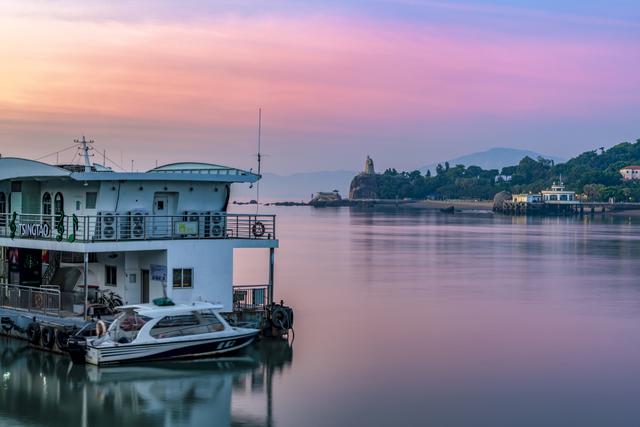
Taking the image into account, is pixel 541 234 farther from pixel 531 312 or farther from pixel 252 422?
pixel 252 422

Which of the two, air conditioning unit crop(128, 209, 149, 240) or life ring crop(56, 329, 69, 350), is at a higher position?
air conditioning unit crop(128, 209, 149, 240)

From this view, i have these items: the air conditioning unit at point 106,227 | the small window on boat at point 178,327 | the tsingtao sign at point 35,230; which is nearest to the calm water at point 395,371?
the small window on boat at point 178,327

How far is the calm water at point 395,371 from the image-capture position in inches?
955

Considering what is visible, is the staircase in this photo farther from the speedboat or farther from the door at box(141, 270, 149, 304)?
the speedboat

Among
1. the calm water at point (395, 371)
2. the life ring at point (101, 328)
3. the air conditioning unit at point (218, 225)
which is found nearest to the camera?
the calm water at point (395, 371)

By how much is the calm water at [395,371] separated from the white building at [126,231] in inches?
126

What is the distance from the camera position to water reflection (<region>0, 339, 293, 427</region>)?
23.5 m

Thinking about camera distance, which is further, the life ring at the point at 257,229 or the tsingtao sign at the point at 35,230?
the life ring at the point at 257,229

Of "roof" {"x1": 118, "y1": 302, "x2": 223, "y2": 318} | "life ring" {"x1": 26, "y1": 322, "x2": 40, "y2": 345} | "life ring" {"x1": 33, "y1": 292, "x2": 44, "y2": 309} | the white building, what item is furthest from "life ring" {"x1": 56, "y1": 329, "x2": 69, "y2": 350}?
the white building

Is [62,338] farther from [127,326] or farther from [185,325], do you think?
[185,325]

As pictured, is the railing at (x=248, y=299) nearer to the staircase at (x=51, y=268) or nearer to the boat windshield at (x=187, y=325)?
the boat windshield at (x=187, y=325)

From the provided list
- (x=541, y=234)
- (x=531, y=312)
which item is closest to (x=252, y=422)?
(x=531, y=312)

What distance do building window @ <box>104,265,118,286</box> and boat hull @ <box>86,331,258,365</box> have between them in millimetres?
4670

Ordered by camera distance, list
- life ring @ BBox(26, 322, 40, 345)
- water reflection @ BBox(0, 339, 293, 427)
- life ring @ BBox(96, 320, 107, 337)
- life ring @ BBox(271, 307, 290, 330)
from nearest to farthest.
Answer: water reflection @ BBox(0, 339, 293, 427) < life ring @ BBox(96, 320, 107, 337) < life ring @ BBox(26, 322, 40, 345) < life ring @ BBox(271, 307, 290, 330)
